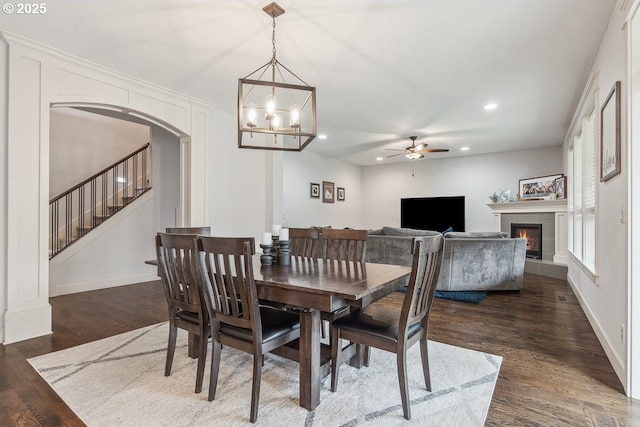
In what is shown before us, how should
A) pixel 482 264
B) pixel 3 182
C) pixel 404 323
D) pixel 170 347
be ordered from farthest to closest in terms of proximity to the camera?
pixel 482 264, pixel 3 182, pixel 170 347, pixel 404 323

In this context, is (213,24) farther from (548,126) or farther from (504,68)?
(548,126)

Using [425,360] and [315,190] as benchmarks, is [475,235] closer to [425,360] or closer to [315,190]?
[425,360]

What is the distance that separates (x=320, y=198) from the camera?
27.1 feet

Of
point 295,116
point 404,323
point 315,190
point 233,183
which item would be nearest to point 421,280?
point 404,323

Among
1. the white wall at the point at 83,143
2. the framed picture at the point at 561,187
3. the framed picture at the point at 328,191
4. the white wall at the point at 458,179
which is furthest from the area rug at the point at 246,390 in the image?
the white wall at the point at 458,179

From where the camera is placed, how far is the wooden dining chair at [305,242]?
299 centimetres

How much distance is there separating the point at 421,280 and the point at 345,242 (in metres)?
1.12

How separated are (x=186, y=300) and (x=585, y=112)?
15.8 ft

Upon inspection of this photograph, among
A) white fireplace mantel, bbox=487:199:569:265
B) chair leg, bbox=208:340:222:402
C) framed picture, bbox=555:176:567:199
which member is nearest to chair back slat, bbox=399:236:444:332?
chair leg, bbox=208:340:222:402

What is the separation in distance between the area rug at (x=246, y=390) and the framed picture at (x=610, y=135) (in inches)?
65.5

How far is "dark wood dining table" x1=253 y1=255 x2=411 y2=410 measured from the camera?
1.65 meters

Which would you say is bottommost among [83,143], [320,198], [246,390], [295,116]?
[246,390]

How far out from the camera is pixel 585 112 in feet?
12.9

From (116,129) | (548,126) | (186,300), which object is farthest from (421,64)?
(116,129)
